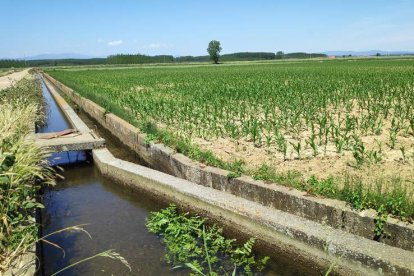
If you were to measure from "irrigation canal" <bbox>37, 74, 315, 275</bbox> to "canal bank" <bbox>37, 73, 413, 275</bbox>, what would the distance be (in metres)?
0.23

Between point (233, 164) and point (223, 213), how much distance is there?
1095 mm

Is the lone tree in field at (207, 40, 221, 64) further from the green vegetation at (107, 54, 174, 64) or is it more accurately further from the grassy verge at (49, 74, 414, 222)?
the grassy verge at (49, 74, 414, 222)

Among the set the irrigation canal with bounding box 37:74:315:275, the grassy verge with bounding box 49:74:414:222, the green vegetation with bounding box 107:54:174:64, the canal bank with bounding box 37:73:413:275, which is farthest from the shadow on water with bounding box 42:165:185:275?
the green vegetation with bounding box 107:54:174:64

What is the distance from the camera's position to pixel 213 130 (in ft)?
27.9

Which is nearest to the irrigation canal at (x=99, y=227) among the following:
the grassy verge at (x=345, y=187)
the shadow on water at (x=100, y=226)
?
the shadow on water at (x=100, y=226)

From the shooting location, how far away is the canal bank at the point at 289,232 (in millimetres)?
3297

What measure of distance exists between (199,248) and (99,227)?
1632 millimetres

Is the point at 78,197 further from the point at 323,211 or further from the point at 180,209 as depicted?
the point at 323,211

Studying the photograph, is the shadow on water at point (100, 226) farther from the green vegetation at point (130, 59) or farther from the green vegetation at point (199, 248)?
the green vegetation at point (130, 59)

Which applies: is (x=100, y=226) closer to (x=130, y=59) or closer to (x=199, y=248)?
(x=199, y=248)

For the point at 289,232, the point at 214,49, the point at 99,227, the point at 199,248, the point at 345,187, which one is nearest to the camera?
the point at 289,232

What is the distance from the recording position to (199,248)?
4.30m

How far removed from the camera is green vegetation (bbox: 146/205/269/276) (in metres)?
3.88

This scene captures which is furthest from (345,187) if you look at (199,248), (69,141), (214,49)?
(214,49)
